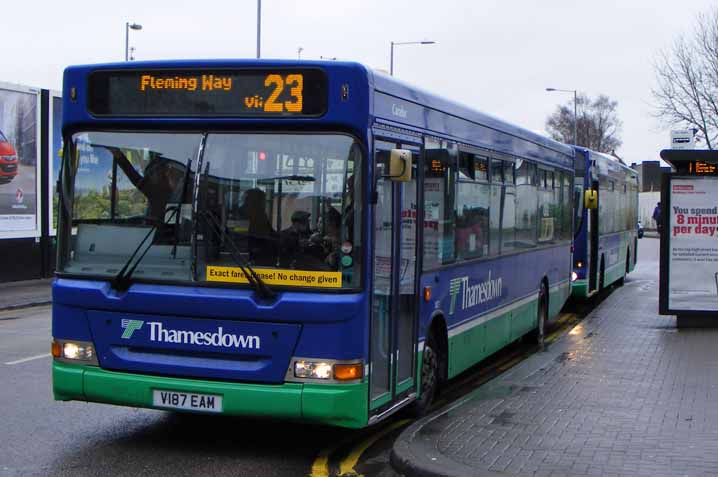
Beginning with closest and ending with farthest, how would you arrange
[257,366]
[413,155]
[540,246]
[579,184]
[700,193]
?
[257,366] < [413,155] < [540,246] < [700,193] < [579,184]

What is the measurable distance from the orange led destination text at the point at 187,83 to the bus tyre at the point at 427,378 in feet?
9.75

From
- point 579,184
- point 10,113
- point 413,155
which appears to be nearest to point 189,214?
point 413,155

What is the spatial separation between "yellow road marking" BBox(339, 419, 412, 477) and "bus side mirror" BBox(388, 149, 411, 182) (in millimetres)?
2176

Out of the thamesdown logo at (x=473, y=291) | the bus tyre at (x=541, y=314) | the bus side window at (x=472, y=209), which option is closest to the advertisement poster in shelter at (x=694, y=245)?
the bus tyre at (x=541, y=314)

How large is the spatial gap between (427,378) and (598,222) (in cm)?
1290

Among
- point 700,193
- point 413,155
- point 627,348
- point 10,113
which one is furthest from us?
point 10,113

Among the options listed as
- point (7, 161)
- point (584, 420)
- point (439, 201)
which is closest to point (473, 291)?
point (439, 201)

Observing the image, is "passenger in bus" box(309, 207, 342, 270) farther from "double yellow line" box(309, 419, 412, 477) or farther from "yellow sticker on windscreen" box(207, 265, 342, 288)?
"double yellow line" box(309, 419, 412, 477)

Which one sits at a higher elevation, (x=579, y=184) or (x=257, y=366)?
(x=579, y=184)

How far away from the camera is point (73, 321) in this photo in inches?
291

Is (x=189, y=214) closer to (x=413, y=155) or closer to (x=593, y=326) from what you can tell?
(x=413, y=155)

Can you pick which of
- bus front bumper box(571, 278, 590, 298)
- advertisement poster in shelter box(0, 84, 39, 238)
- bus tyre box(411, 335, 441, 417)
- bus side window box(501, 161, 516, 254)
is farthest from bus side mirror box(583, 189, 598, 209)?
advertisement poster in shelter box(0, 84, 39, 238)

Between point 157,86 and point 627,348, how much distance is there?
811 cm

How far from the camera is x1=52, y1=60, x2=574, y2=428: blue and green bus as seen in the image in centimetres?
692
